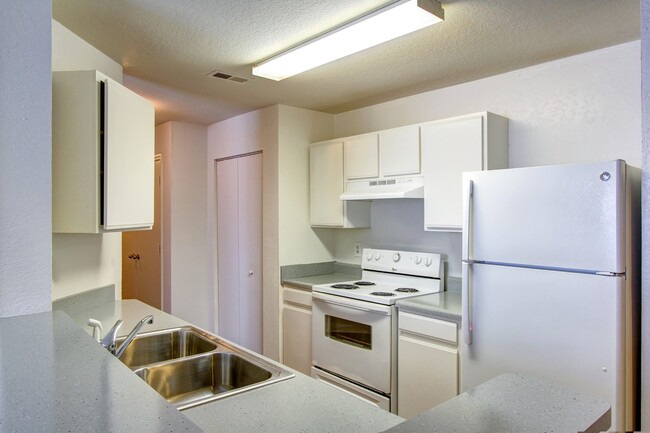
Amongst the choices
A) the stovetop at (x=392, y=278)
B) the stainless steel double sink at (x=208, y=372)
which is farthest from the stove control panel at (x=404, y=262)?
the stainless steel double sink at (x=208, y=372)

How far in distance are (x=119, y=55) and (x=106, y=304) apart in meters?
1.43

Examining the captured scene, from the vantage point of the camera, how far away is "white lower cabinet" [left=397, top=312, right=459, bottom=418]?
238 centimetres

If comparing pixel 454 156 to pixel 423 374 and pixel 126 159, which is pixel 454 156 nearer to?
pixel 423 374

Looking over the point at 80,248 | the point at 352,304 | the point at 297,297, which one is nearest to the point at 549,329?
the point at 352,304

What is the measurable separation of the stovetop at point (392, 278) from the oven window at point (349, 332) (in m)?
0.20

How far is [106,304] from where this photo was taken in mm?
2500

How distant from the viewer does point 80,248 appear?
2289 millimetres

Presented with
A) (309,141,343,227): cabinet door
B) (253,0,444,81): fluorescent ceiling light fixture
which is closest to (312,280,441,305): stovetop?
(309,141,343,227): cabinet door

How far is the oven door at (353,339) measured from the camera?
2668 millimetres

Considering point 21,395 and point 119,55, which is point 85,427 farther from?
point 119,55

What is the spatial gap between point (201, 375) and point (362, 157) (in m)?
2.06

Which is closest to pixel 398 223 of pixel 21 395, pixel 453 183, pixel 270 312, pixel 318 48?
pixel 453 183

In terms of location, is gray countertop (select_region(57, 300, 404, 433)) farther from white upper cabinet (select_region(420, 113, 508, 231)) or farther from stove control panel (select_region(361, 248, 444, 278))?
stove control panel (select_region(361, 248, 444, 278))

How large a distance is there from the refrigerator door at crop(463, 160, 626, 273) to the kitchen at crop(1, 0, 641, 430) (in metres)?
0.65
